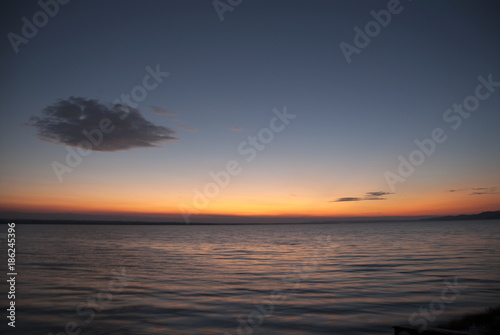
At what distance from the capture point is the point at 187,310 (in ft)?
52.0

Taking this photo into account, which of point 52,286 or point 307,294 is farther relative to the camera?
point 52,286

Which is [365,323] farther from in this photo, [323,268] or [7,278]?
[7,278]

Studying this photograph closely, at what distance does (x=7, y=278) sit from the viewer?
76.6 feet

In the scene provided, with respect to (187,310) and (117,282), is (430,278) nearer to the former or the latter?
(187,310)

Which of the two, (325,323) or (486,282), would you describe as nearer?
(325,323)

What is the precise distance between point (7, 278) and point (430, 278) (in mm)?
29475

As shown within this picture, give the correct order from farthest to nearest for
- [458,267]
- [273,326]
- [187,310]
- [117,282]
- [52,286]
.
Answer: [458,267] → [117,282] → [52,286] → [187,310] → [273,326]

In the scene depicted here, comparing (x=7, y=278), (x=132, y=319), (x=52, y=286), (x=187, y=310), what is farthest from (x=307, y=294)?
(x=7, y=278)

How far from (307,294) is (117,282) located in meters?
13.0

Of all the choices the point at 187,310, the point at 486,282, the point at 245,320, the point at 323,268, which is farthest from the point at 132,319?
the point at 486,282

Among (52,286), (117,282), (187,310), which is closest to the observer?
(187,310)

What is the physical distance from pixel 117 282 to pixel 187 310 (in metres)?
9.50

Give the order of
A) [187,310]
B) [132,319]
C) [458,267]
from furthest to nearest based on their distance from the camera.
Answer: [458,267], [187,310], [132,319]

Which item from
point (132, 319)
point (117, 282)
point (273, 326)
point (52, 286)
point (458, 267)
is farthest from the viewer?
point (458, 267)
